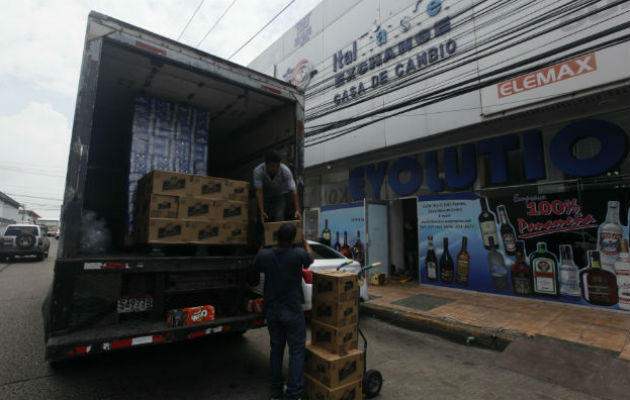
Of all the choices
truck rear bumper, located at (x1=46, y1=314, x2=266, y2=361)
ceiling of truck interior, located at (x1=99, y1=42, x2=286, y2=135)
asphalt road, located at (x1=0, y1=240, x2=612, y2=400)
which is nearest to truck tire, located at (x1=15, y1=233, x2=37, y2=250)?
asphalt road, located at (x1=0, y1=240, x2=612, y2=400)

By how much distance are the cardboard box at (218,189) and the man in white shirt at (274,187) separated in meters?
0.18

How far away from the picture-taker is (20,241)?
15.6 meters

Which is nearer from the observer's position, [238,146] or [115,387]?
[115,387]

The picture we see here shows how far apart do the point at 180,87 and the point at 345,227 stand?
288 inches

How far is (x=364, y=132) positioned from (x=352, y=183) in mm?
1962

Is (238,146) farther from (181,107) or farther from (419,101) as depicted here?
(419,101)

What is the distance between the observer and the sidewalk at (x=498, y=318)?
185 inches

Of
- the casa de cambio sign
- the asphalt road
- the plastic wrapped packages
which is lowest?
the asphalt road

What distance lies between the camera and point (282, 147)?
15.4 ft

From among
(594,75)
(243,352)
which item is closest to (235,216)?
(243,352)

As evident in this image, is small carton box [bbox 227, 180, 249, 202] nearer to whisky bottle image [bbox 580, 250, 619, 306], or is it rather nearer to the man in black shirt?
the man in black shirt

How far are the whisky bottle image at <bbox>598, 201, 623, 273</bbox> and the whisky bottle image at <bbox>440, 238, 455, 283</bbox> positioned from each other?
9.89 feet

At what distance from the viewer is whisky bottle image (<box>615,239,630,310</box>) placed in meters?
5.82

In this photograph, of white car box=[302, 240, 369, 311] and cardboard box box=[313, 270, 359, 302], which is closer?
cardboard box box=[313, 270, 359, 302]
